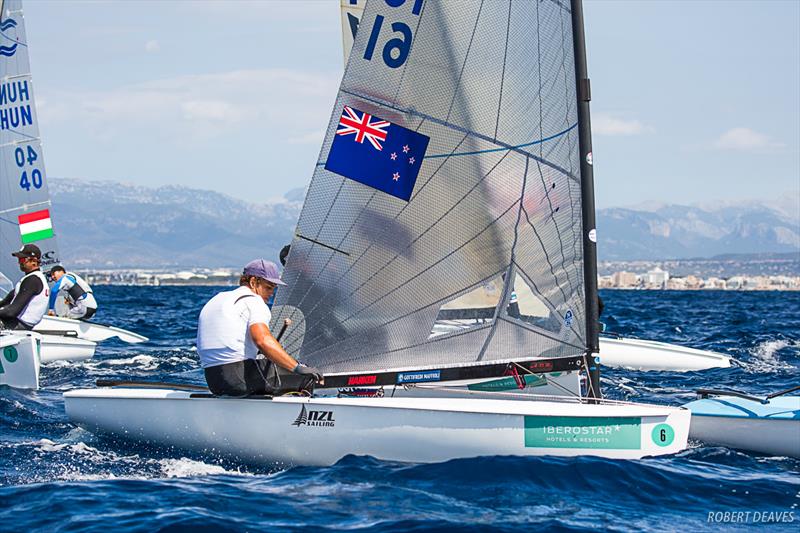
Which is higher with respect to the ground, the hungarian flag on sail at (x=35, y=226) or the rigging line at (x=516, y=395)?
the hungarian flag on sail at (x=35, y=226)

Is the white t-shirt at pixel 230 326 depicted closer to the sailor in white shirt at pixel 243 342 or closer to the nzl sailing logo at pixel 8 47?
the sailor in white shirt at pixel 243 342

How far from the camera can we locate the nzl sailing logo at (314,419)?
24.1 feet

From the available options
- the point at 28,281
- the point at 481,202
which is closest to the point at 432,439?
the point at 481,202

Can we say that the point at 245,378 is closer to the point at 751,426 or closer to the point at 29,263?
the point at 751,426

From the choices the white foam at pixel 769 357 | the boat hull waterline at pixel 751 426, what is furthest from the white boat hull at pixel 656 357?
the boat hull waterline at pixel 751 426

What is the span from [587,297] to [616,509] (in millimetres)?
2023

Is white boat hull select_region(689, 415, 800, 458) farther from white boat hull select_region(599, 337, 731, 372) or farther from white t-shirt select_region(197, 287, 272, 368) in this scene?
white boat hull select_region(599, 337, 731, 372)

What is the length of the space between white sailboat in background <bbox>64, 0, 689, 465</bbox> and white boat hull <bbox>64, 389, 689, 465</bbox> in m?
0.49

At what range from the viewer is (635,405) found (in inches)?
295

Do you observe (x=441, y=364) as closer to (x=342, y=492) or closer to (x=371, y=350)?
(x=371, y=350)

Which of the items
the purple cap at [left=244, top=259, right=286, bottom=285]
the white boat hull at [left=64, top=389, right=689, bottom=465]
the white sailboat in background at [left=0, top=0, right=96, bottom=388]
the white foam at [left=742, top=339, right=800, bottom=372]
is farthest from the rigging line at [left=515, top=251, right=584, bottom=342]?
the white sailboat in background at [left=0, top=0, right=96, bottom=388]

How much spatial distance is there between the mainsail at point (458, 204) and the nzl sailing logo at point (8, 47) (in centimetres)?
1075

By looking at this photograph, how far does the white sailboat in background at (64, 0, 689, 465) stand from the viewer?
7.98 metres

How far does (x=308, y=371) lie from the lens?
7.51 meters
